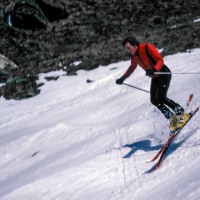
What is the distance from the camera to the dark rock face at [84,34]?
1541 centimetres

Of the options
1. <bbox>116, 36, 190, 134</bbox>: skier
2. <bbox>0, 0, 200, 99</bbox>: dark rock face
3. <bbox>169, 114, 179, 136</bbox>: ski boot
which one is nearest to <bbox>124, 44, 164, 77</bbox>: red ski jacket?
<bbox>116, 36, 190, 134</bbox>: skier

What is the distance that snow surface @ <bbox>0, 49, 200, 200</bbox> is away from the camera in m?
5.07

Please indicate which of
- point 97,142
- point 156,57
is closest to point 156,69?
point 156,57

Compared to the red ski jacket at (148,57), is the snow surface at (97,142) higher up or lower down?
lower down

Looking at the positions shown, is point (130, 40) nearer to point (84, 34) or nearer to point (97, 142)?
point (97, 142)

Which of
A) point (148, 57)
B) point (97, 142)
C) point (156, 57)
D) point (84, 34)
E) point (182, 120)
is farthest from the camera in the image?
point (84, 34)

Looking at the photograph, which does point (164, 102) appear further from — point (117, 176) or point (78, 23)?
point (78, 23)

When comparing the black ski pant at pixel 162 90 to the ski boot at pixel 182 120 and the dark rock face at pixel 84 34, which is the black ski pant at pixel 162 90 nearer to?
the ski boot at pixel 182 120

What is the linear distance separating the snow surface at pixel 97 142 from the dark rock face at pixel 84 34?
167 cm

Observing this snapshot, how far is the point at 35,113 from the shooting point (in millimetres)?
11945

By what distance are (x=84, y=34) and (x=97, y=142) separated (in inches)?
539

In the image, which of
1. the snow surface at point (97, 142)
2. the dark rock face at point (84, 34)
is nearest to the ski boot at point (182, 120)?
the snow surface at point (97, 142)

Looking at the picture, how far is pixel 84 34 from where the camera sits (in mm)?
20219

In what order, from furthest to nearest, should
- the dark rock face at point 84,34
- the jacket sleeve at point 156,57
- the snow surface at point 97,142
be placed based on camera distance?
the dark rock face at point 84,34
the jacket sleeve at point 156,57
the snow surface at point 97,142
